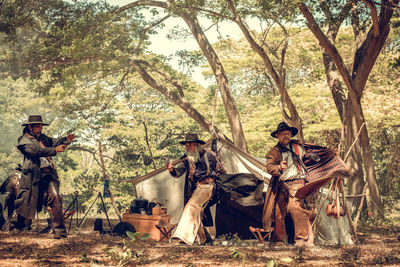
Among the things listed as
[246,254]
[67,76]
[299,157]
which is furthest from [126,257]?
[67,76]

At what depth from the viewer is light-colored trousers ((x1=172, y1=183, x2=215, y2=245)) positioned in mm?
6191

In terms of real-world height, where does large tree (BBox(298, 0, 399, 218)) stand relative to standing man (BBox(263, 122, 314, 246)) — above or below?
above

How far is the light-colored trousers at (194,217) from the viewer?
20.3ft

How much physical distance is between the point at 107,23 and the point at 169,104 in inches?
444

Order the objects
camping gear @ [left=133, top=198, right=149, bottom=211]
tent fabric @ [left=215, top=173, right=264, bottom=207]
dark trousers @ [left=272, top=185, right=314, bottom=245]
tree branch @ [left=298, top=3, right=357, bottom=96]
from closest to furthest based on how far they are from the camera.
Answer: dark trousers @ [left=272, top=185, right=314, bottom=245]
tent fabric @ [left=215, top=173, right=264, bottom=207]
camping gear @ [left=133, top=198, right=149, bottom=211]
tree branch @ [left=298, top=3, right=357, bottom=96]

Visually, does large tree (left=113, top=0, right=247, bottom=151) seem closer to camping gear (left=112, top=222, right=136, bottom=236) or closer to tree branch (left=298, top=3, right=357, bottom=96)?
tree branch (left=298, top=3, right=357, bottom=96)

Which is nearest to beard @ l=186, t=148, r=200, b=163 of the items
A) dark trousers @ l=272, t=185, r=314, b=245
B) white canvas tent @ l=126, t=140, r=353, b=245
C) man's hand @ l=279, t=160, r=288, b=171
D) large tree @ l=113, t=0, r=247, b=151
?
white canvas tent @ l=126, t=140, r=353, b=245

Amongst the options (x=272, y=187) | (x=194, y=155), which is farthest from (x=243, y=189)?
(x=194, y=155)

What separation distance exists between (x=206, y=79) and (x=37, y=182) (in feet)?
55.9

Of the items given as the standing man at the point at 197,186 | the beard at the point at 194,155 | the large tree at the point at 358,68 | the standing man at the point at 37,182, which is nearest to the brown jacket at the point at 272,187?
the standing man at the point at 197,186

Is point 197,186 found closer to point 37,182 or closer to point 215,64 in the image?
point 37,182

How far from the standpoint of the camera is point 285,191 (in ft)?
20.6

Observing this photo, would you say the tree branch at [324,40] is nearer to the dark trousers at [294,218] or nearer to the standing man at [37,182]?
the dark trousers at [294,218]

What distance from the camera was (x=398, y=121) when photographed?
48.2 feet
